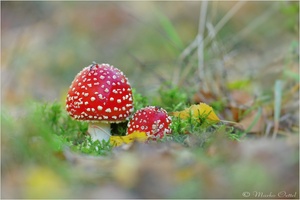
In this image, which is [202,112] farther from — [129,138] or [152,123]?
[129,138]

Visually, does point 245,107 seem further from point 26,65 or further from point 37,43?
point 37,43

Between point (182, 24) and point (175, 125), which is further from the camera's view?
point (182, 24)

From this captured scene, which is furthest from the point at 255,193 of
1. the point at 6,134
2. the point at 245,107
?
the point at 245,107

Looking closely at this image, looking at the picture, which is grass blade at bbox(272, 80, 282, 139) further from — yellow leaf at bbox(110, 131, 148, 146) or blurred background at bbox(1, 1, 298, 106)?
blurred background at bbox(1, 1, 298, 106)

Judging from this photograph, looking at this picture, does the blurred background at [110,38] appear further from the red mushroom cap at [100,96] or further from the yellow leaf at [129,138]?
the yellow leaf at [129,138]

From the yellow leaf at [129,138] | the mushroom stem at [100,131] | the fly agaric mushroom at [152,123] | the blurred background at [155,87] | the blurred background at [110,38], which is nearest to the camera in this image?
the blurred background at [155,87]

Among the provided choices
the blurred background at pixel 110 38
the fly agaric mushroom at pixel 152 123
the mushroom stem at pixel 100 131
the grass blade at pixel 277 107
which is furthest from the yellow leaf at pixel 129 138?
the blurred background at pixel 110 38
